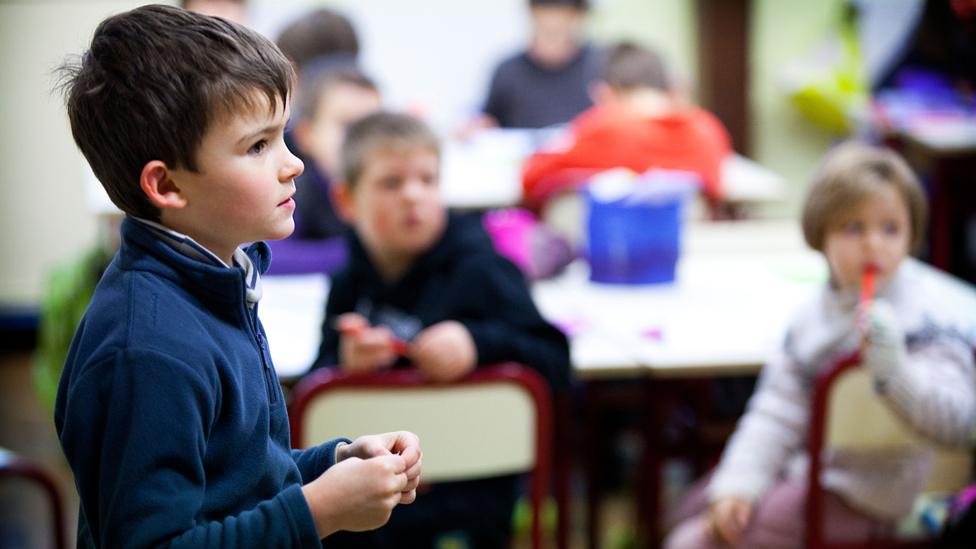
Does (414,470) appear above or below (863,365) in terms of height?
above

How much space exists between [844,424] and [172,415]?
1.32 meters

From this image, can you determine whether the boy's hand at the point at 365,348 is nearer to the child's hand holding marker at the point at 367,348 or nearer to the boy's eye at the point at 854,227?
the child's hand holding marker at the point at 367,348

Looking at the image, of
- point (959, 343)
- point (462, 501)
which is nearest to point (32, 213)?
point (462, 501)

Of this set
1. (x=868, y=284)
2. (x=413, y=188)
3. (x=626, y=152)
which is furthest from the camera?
(x=626, y=152)

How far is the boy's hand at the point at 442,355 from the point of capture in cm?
188

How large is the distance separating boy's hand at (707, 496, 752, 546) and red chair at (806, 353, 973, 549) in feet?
0.31

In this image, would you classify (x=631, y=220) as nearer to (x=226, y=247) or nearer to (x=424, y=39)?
(x=226, y=247)

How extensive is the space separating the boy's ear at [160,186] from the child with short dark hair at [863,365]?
1.20 m

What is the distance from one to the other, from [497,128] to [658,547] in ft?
9.11

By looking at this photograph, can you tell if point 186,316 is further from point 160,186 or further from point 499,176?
point 499,176

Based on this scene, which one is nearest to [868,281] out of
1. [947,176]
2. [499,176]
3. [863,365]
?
[863,365]

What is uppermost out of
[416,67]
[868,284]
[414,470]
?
[414,470]

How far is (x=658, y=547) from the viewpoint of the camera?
273 cm

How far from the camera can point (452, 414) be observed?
73.4 inches
